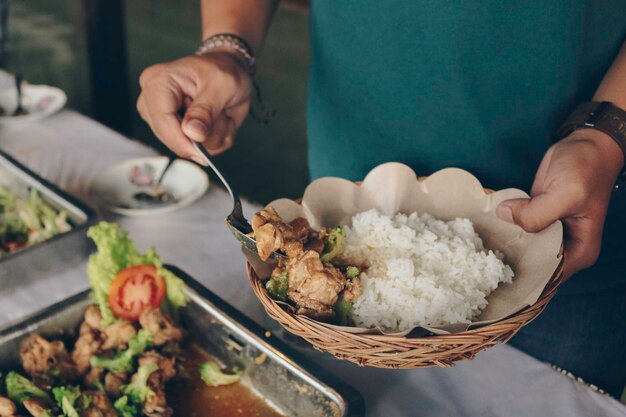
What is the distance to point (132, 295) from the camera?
60.7 inches

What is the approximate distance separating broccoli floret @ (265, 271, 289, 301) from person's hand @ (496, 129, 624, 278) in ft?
1.67

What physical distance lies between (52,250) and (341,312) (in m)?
0.94

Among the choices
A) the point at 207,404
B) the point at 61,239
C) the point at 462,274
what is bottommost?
the point at 207,404

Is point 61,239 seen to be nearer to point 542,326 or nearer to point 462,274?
point 462,274

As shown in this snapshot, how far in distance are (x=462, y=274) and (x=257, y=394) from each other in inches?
21.1

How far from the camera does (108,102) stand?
469cm

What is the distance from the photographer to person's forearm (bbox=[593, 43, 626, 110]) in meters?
1.51

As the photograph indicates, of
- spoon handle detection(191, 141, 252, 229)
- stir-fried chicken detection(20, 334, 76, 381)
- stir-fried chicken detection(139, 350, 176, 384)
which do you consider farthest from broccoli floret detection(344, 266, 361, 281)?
stir-fried chicken detection(20, 334, 76, 381)

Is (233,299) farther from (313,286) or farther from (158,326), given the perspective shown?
(313,286)

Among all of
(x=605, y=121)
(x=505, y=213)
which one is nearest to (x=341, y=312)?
(x=505, y=213)

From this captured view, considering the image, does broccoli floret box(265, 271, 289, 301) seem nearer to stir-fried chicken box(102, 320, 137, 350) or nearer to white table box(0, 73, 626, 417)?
white table box(0, 73, 626, 417)

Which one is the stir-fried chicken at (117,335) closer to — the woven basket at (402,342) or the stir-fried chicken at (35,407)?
the stir-fried chicken at (35,407)

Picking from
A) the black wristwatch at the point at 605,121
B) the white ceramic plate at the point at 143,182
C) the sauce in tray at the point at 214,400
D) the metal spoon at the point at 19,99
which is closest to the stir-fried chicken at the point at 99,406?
the sauce in tray at the point at 214,400

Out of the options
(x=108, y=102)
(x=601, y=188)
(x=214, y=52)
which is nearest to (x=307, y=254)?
(x=601, y=188)
